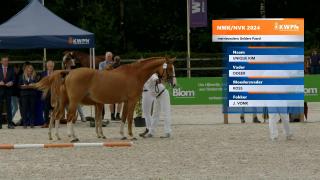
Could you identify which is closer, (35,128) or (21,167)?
(21,167)

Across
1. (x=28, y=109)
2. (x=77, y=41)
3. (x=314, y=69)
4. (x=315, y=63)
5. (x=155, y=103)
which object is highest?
(x=77, y=41)

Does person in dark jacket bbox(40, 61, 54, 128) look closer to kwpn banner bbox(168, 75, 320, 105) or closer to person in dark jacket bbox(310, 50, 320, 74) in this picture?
kwpn banner bbox(168, 75, 320, 105)

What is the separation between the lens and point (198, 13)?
38938mm

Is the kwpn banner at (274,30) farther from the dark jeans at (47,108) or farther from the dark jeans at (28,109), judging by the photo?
the dark jeans at (28,109)

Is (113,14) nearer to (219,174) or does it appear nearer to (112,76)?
(112,76)

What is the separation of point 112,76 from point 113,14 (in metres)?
31.0

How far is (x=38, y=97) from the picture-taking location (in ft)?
74.3

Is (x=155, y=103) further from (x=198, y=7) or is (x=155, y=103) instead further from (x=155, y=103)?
(x=198, y=7)

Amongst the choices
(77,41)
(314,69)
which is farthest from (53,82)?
(314,69)

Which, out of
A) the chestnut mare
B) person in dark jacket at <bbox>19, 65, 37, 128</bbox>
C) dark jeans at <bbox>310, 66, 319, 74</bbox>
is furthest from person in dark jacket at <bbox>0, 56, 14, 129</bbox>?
dark jeans at <bbox>310, 66, 319, 74</bbox>

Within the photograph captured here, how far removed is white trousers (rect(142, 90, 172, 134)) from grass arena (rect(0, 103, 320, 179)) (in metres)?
0.35

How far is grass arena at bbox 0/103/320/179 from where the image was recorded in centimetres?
1255

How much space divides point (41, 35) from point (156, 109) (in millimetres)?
5415

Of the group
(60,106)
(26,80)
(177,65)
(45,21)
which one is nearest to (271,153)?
(60,106)
